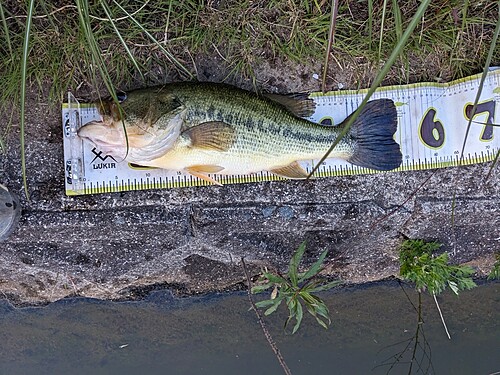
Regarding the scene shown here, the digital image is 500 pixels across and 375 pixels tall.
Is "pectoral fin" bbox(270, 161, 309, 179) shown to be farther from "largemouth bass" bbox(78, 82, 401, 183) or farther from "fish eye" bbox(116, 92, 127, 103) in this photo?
"fish eye" bbox(116, 92, 127, 103)

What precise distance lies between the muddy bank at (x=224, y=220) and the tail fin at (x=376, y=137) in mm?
180

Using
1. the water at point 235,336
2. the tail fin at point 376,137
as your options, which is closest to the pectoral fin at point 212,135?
the tail fin at point 376,137

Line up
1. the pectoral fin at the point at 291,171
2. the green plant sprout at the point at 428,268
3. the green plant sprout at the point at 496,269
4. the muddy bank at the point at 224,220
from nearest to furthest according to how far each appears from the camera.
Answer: the pectoral fin at the point at 291,171 → the muddy bank at the point at 224,220 → the green plant sprout at the point at 428,268 → the green plant sprout at the point at 496,269

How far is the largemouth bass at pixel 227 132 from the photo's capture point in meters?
2.48

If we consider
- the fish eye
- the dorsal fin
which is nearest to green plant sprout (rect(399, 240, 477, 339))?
the dorsal fin

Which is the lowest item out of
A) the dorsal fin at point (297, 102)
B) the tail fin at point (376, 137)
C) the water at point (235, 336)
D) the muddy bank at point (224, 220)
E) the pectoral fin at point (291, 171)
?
the water at point (235, 336)

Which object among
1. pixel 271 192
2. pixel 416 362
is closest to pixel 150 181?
pixel 271 192

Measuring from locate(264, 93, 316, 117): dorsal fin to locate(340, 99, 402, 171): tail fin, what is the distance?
0.28 m

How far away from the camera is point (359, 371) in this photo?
12.4 ft

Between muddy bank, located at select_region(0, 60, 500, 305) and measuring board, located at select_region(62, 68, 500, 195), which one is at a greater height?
measuring board, located at select_region(62, 68, 500, 195)

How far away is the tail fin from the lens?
281 centimetres

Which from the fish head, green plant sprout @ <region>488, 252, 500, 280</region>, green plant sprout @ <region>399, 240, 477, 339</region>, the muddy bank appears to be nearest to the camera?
the fish head

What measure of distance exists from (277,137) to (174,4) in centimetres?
97

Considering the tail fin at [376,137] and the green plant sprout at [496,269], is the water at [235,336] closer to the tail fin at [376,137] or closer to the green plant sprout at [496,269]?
the green plant sprout at [496,269]
